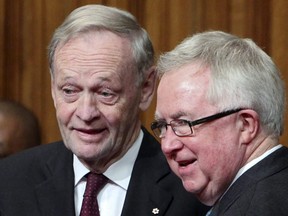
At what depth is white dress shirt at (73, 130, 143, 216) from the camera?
274 centimetres

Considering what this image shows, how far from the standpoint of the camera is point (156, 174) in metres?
2.79

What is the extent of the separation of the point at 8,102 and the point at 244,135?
175cm

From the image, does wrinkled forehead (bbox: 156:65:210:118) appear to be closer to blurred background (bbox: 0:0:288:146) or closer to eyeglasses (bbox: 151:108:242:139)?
eyeglasses (bbox: 151:108:242:139)

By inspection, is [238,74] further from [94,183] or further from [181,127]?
[94,183]

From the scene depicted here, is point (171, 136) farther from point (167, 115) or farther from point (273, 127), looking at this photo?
point (273, 127)

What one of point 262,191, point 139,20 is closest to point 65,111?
point 262,191

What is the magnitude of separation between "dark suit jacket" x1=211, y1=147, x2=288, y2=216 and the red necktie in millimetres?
626

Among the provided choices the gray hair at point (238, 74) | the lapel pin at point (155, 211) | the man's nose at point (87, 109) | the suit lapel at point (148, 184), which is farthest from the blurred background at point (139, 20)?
the gray hair at point (238, 74)

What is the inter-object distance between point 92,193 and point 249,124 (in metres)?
0.75

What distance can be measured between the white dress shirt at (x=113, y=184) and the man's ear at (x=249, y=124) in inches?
28.4

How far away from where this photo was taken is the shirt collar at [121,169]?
2.76 metres

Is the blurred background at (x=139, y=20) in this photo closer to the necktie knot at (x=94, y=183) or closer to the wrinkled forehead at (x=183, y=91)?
the necktie knot at (x=94, y=183)

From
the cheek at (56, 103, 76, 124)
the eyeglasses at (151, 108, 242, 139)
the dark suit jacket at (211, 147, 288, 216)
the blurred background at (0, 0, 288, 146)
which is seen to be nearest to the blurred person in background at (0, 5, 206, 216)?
the cheek at (56, 103, 76, 124)

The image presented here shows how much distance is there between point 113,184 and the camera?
2.77 m
